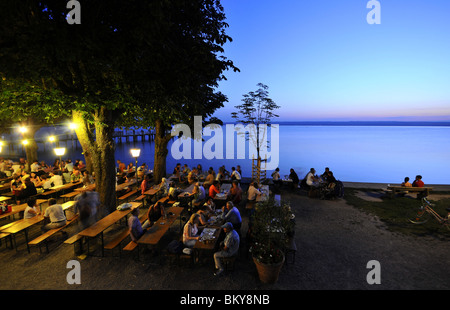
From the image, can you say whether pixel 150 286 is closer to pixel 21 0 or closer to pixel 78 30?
pixel 78 30

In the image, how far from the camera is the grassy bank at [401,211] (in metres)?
8.88

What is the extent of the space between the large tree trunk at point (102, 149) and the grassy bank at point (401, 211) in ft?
40.2

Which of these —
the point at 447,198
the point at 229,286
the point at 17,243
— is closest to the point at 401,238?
the point at 229,286

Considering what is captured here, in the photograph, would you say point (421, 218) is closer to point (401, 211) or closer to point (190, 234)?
point (401, 211)

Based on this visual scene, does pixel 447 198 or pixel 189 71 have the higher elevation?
pixel 189 71

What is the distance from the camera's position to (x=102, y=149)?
9.77 metres

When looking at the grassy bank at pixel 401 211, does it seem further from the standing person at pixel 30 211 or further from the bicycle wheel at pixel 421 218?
the standing person at pixel 30 211

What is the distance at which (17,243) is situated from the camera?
7945 millimetres

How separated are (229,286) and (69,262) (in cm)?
500

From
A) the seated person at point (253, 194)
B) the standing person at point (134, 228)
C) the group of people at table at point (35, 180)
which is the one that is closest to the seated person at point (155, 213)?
the standing person at point (134, 228)

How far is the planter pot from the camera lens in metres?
5.77

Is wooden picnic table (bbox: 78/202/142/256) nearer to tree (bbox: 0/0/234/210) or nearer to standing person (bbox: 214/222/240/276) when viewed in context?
tree (bbox: 0/0/234/210)

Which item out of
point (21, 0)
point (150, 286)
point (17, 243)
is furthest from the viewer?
point (17, 243)

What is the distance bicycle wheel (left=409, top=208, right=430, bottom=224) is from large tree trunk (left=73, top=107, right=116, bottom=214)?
531 inches
